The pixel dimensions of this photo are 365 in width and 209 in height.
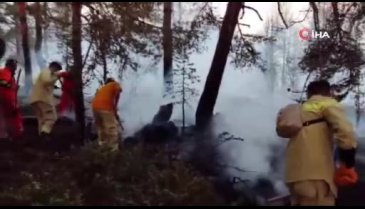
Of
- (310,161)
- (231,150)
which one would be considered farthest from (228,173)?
(310,161)

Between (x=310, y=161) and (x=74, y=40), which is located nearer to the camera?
(x=310, y=161)

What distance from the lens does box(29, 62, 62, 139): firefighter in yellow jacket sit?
20.7 feet

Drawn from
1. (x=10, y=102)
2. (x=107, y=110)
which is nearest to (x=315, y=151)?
(x=107, y=110)

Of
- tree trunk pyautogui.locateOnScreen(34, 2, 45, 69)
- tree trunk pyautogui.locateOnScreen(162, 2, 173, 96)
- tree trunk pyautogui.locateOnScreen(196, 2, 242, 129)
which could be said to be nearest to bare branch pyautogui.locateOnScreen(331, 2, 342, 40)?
tree trunk pyautogui.locateOnScreen(196, 2, 242, 129)

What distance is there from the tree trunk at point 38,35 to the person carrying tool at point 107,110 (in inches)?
23.9

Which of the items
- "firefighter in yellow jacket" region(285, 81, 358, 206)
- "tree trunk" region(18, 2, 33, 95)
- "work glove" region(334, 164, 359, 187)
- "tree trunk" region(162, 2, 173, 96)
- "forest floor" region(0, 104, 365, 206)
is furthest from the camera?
"tree trunk" region(162, 2, 173, 96)

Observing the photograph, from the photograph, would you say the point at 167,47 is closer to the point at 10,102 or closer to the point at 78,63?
the point at 78,63

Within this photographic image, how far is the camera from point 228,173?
6.39 metres

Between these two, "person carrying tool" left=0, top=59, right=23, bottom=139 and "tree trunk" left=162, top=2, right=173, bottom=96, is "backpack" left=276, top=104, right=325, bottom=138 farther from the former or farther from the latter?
"person carrying tool" left=0, top=59, right=23, bottom=139

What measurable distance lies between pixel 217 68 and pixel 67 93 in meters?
1.43

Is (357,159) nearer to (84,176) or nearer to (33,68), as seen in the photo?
(84,176)

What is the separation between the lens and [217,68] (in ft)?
21.1

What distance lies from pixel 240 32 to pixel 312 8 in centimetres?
71

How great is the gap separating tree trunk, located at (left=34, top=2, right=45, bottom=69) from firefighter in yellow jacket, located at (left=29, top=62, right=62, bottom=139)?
101 millimetres
